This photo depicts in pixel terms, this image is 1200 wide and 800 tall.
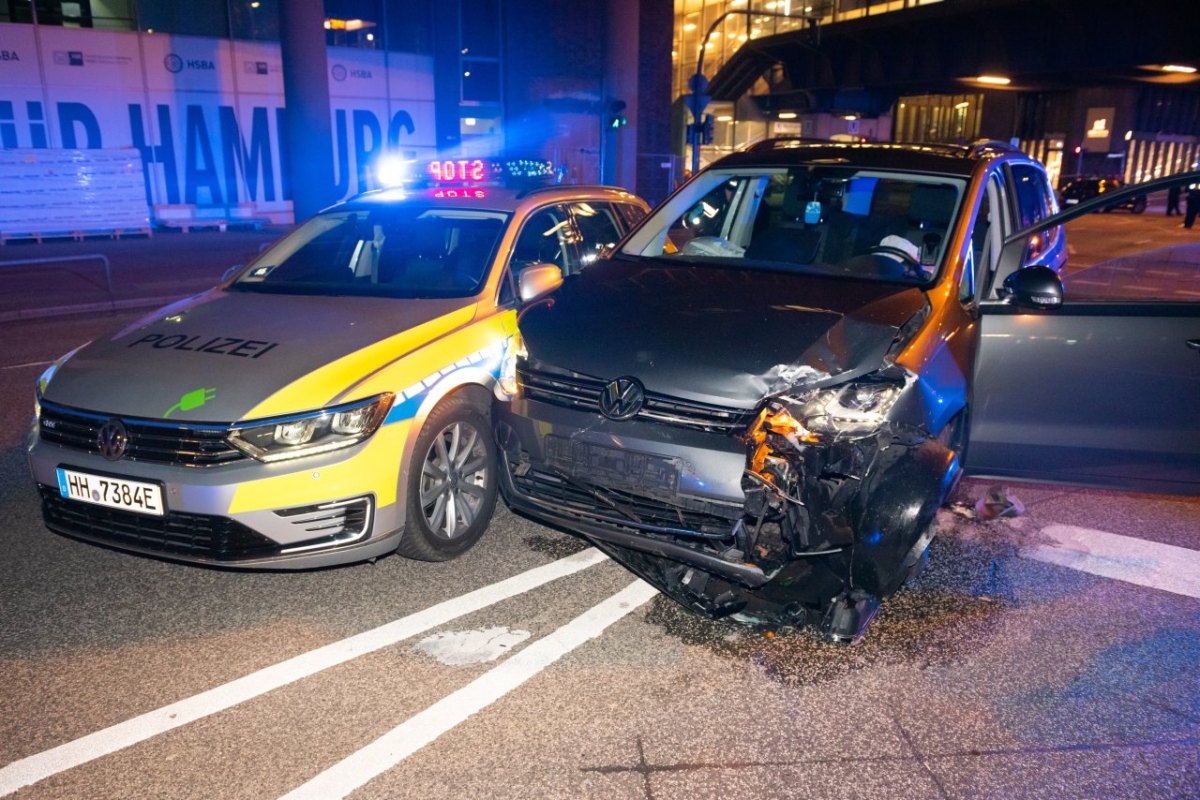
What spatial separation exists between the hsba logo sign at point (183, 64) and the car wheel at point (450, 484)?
22350 millimetres

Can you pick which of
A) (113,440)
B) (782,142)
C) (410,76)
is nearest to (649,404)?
(113,440)

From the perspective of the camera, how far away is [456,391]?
4.43m

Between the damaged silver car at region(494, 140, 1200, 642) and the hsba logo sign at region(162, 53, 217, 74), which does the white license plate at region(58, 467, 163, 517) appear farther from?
the hsba logo sign at region(162, 53, 217, 74)

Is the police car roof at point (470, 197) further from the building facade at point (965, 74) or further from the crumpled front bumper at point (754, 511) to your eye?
the building facade at point (965, 74)

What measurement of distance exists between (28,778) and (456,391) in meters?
2.25

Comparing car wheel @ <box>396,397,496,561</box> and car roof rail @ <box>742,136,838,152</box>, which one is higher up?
car roof rail @ <box>742,136,838,152</box>

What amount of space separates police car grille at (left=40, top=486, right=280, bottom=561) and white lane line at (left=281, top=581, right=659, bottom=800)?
1048 millimetres

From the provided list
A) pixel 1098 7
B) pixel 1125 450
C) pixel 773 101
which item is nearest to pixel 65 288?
pixel 1125 450

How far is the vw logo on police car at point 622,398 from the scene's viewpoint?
379cm

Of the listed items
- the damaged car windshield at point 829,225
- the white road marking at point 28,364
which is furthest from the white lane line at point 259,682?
the white road marking at point 28,364

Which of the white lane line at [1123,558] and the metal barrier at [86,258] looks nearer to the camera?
the white lane line at [1123,558]

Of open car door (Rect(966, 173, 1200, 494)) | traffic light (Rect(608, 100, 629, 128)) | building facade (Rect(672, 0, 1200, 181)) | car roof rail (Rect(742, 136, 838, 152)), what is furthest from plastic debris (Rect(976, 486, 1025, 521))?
building facade (Rect(672, 0, 1200, 181))

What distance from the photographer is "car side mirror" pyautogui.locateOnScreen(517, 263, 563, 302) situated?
4.88m

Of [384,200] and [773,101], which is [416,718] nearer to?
[384,200]
